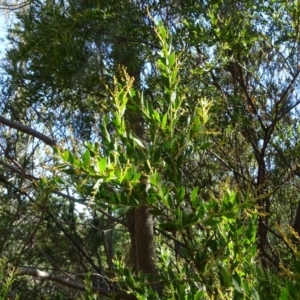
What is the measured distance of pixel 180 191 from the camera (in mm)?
1665

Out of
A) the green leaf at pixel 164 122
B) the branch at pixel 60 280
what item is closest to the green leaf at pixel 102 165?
the green leaf at pixel 164 122

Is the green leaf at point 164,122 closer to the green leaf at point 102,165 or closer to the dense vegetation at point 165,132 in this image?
the dense vegetation at point 165,132

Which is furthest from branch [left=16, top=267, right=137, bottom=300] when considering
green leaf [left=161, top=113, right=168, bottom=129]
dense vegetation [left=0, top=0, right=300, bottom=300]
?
green leaf [left=161, top=113, right=168, bottom=129]

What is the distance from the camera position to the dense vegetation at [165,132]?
67.2 inches

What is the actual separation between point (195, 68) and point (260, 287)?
82.1 inches

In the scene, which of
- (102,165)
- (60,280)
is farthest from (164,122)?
(60,280)

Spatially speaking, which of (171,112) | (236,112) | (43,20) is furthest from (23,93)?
(171,112)

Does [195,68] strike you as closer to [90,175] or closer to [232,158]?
[232,158]

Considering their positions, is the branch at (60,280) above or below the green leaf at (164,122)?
below

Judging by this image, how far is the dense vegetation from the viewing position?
1707 mm

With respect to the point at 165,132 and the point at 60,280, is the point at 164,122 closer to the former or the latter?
the point at 165,132

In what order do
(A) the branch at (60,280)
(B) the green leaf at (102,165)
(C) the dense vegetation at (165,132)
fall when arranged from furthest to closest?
(A) the branch at (60,280)
(C) the dense vegetation at (165,132)
(B) the green leaf at (102,165)

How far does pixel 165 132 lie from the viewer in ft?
5.71

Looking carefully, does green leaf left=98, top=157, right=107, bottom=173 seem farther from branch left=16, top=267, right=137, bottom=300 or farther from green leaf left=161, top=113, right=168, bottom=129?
branch left=16, top=267, right=137, bottom=300
